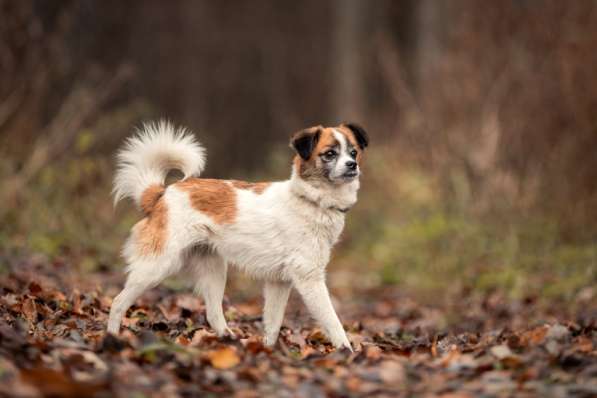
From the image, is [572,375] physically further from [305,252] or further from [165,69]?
[165,69]

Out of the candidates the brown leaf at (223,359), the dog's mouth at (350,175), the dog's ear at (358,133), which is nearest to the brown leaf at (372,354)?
the brown leaf at (223,359)

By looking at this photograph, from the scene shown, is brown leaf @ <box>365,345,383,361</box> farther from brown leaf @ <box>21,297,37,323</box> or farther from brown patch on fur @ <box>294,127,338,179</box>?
brown leaf @ <box>21,297,37,323</box>

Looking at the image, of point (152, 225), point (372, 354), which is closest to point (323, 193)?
point (152, 225)

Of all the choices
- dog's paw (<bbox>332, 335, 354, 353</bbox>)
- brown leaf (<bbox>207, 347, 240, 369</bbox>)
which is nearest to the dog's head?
dog's paw (<bbox>332, 335, 354, 353</bbox>)

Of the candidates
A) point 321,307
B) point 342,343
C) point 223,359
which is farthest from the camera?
point 321,307

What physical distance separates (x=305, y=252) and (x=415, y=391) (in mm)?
1856

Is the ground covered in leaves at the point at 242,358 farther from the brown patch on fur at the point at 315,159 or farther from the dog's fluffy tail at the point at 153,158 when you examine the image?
the brown patch on fur at the point at 315,159

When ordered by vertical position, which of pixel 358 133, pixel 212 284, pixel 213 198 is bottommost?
pixel 212 284

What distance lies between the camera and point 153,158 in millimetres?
6449

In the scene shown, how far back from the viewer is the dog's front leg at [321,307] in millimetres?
5781

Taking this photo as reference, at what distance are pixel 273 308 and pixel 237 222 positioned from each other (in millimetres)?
711

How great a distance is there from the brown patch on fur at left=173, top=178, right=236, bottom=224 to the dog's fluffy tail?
8.1 inches

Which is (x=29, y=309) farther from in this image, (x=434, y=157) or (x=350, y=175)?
(x=434, y=157)

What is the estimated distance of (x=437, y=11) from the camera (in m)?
19.9
